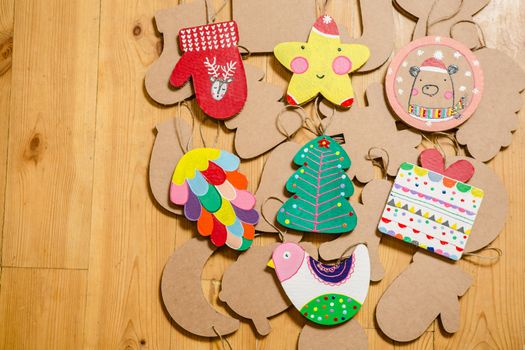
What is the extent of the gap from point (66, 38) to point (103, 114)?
6.4 inches

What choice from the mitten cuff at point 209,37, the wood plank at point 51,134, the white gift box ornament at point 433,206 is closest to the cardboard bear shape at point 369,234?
the white gift box ornament at point 433,206

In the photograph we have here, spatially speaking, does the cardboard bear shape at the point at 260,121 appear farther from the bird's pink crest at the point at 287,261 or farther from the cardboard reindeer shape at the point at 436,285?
the cardboard reindeer shape at the point at 436,285

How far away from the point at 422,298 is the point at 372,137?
284 mm

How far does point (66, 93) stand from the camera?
104 cm

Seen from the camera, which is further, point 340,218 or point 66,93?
point 66,93

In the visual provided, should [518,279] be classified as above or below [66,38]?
below

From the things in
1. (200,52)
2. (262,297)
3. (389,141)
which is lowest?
(262,297)

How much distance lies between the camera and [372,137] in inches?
37.6

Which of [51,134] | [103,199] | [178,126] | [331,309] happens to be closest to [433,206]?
[331,309]

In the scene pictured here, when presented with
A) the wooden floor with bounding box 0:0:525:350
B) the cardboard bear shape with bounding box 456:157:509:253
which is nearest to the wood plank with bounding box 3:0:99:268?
the wooden floor with bounding box 0:0:525:350

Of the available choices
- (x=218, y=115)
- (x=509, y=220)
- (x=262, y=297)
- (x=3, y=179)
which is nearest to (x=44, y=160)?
(x=3, y=179)

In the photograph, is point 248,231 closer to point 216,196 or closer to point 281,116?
point 216,196

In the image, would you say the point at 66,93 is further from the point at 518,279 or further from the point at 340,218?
the point at 518,279

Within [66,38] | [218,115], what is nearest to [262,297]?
[218,115]
